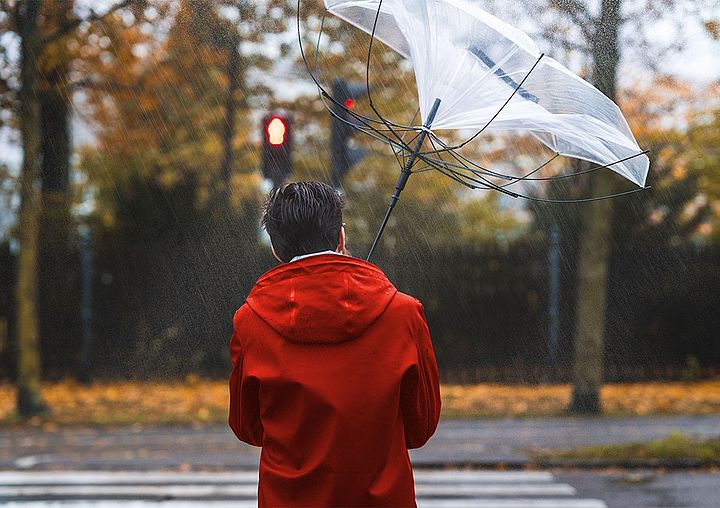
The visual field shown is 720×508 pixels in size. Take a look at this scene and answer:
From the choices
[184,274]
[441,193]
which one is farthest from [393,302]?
[441,193]

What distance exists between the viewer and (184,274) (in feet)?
43.3

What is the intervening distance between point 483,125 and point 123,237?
36.0 feet

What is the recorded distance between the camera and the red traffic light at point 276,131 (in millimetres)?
8250

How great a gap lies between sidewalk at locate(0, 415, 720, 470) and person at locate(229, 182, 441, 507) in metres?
5.75

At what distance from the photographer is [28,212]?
1012 centimetres

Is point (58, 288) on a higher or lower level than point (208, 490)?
higher

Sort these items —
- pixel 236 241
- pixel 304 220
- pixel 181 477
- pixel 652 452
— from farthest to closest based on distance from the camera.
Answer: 1. pixel 236 241
2. pixel 652 452
3. pixel 181 477
4. pixel 304 220

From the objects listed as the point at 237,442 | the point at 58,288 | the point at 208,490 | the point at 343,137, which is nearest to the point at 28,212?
the point at 58,288

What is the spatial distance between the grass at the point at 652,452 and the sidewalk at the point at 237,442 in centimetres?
39

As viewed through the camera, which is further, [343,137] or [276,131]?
[276,131]

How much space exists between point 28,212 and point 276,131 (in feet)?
11.7

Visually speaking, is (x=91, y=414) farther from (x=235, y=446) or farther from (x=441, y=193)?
(x=441, y=193)

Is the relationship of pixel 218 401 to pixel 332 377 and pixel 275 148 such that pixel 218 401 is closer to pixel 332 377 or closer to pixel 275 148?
pixel 275 148

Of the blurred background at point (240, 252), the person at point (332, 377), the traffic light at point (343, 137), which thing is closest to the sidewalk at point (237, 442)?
the traffic light at point (343, 137)
